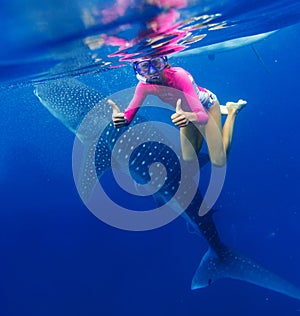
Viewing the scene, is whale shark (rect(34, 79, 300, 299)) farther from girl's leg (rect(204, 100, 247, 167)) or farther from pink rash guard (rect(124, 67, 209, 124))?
pink rash guard (rect(124, 67, 209, 124))

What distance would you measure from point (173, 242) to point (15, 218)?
8.49 metres

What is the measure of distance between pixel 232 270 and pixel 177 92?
15.0ft

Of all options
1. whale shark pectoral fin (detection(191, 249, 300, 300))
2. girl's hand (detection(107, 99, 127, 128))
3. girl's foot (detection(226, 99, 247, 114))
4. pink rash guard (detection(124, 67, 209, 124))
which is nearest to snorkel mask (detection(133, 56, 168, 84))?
pink rash guard (detection(124, 67, 209, 124))

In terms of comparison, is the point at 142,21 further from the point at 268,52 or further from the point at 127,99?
the point at 268,52

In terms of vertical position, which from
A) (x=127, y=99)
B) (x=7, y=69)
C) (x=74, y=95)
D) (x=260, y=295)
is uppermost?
(x=7, y=69)

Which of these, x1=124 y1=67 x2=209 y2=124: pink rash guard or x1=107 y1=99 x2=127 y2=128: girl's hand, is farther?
x1=107 y1=99 x2=127 y2=128: girl's hand

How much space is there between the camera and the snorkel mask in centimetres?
466

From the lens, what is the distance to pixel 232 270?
294 inches

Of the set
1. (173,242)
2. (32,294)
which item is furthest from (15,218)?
(173,242)

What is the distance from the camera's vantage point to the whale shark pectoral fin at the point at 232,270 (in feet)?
23.1

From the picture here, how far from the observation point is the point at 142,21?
17.6 ft

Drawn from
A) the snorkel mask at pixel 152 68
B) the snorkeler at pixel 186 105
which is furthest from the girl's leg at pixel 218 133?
the snorkel mask at pixel 152 68

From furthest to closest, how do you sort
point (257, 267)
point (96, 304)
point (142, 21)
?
1. point (96, 304)
2. point (257, 267)
3. point (142, 21)

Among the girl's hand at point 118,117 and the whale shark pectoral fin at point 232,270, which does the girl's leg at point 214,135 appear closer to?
the girl's hand at point 118,117
